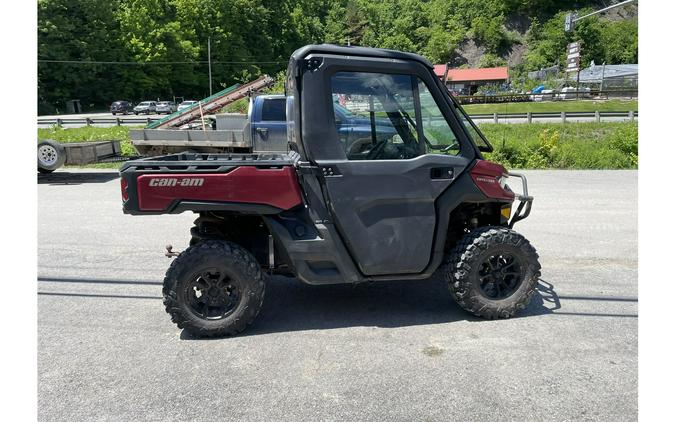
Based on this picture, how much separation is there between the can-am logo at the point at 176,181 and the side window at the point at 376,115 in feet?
4.10

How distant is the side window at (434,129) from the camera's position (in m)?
4.41

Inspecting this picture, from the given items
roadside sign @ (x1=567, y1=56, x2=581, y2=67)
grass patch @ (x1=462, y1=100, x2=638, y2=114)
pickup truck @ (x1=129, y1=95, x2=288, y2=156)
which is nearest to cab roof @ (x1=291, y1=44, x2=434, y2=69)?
pickup truck @ (x1=129, y1=95, x2=288, y2=156)

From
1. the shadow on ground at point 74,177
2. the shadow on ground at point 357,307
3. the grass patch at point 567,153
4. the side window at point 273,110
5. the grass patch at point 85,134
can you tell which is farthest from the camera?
the grass patch at point 85,134

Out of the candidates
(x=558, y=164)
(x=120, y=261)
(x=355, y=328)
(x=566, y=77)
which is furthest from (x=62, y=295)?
(x=566, y=77)

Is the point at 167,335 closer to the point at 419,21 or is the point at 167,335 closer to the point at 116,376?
the point at 116,376

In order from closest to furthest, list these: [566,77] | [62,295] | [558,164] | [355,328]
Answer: [355,328], [62,295], [558,164], [566,77]

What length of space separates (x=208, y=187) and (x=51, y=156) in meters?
11.2

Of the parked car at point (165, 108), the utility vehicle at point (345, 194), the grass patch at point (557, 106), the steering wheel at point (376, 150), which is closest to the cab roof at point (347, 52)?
the utility vehicle at point (345, 194)

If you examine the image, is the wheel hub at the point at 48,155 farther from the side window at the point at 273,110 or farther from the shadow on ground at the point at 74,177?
the side window at the point at 273,110

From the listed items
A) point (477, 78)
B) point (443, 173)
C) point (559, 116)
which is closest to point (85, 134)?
point (443, 173)

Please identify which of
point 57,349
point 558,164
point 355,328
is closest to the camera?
point 57,349

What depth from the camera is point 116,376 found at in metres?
3.71

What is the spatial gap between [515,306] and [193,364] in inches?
113

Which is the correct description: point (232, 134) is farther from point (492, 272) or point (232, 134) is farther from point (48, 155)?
point (492, 272)
